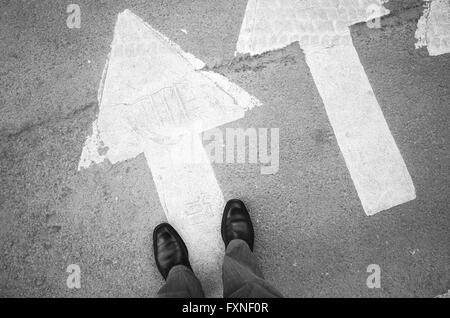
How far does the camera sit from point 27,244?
7.83 feet

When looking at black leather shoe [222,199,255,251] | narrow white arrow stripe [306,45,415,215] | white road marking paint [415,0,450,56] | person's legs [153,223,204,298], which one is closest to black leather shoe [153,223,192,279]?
person's legs [153,223,204,298]

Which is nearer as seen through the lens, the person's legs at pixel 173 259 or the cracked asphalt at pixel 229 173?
the person's legs at pixel 173 259

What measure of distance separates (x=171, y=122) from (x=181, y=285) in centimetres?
124

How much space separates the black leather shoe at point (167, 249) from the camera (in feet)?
7.55

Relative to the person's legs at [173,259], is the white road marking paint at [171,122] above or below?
above

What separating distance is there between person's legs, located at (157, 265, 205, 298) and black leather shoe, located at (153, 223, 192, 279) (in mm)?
77

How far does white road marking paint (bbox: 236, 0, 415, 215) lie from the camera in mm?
2461

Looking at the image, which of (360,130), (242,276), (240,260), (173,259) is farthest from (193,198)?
(360,130)

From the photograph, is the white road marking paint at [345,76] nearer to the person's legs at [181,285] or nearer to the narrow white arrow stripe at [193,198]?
the narrow white arrow stripe at [193,198]

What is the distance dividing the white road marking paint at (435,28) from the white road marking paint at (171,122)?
5.07 feet

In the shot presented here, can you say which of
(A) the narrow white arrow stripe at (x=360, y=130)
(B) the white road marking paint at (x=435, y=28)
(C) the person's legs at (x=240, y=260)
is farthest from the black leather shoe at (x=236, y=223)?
(B) the white road marking paint at (x=435, y=28)

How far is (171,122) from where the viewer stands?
2.46 metres
